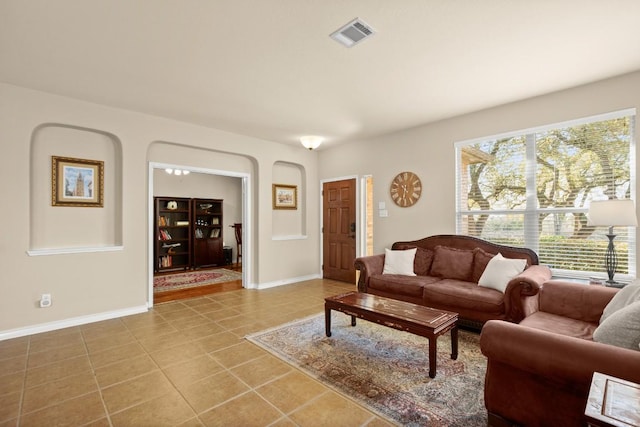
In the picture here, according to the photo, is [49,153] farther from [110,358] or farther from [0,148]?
[110,358]

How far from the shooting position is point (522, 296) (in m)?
2.82

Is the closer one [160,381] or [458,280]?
[160,381]

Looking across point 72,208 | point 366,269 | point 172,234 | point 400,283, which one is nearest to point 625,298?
point 400,283

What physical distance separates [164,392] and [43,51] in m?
2.93

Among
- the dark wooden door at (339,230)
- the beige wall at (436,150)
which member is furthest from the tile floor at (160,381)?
the beige wall at (436,150)

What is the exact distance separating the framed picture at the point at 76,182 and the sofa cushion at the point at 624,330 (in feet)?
16.2

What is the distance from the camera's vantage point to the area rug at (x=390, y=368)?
6.45 ft

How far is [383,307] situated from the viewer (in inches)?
111

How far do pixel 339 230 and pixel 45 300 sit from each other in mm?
4366

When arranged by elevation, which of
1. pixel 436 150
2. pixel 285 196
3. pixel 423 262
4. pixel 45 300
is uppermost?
pixel 436 150

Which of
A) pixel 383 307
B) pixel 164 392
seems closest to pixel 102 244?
pixel 164 392

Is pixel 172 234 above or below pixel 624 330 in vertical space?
above

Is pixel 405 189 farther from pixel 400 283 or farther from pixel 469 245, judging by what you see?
pixel 400 283

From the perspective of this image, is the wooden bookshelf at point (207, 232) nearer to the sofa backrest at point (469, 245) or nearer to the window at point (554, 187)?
the sofa backrest at point (469, 245)
